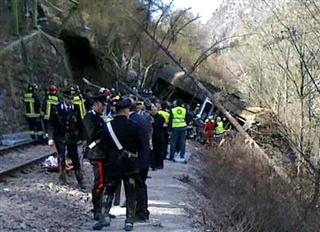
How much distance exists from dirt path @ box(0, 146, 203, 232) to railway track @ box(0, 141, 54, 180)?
358 mm

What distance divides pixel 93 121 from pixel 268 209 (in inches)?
191

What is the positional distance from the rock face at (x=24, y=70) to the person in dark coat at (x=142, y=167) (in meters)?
13.7

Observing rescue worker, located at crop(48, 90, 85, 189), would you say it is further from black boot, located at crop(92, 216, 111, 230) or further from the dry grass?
black boot, located at crop(92, 216, 111, 230)

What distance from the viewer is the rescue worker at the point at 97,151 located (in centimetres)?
899

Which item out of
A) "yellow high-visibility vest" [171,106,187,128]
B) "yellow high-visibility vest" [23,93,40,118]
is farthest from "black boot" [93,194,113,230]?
"yellow high-visibility vest" [23,93,40,118]

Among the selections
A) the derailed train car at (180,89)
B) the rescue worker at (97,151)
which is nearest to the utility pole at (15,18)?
the derailed train car at (180,89)

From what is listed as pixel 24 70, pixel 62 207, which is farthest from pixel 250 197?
pixel 24 70

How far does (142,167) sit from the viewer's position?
8773 mm

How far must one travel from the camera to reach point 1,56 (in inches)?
989

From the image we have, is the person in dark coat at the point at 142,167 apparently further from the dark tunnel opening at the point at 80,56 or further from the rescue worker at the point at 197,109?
the dark tunnel opening at the point at 80,56

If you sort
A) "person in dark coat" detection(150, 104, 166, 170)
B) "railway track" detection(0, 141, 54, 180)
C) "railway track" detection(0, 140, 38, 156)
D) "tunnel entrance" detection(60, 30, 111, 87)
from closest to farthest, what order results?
1. "railway track" detection(0, 141, 54, 180)
2. "person in dark coat" detection(150, 104, 166, 170)
3. "railway track" detection(0, 140, 38, 156)
4. "tunnel entrance" detection(60, 30, 111, 87)

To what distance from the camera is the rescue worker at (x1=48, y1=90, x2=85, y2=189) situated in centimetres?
1152

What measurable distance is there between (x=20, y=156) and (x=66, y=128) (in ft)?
18.4

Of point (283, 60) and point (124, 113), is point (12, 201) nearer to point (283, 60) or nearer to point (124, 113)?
point (124, 113)
